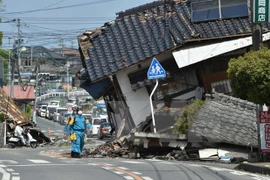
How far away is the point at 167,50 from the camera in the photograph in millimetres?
27078

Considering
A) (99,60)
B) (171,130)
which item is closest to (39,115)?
(99,60)

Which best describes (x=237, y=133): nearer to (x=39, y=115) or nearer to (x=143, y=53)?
(x=143, y=53)

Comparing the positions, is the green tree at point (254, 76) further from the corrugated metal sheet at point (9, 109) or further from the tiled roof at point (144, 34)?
the corrugated metal sheet at point (9, 109)

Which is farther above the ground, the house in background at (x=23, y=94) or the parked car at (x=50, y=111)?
the house in background at (x=23, y=94)

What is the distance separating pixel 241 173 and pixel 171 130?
6054mm

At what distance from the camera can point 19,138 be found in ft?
116

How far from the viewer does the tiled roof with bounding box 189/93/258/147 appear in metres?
20.1

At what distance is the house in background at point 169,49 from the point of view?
27.2 metres

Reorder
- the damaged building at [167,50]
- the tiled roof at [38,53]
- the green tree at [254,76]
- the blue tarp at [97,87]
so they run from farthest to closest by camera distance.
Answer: the tiled roof at [38,53]
the blue tarp at [97,87]
the damaged building at [167,50]
the green tree at [254,76]

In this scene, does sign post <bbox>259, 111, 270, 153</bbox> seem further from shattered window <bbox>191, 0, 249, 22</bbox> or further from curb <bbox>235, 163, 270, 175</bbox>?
shattered window <bbox>191, 0, 249, 22</bbox>

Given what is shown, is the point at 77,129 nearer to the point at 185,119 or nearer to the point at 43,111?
the point at 185,119

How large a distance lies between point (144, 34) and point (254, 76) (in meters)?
12.3

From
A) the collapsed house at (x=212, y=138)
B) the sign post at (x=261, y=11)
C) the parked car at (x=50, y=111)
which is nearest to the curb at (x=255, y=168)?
the collapsed house at (x=212, y=138)

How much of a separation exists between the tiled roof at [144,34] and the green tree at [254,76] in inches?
393
